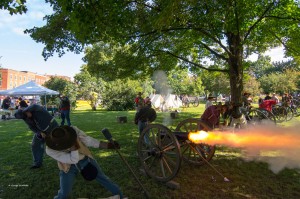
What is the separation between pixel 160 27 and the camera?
6.90m

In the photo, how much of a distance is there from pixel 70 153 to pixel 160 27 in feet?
14.9

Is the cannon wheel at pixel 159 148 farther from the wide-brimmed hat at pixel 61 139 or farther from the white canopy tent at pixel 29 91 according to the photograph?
the white canopy tent at pixel 29 91

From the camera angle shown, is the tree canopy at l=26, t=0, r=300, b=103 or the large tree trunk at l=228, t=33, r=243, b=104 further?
the large tree trunk at l=228, t=33, r=243, b=104

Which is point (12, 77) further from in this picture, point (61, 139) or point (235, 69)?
point (61, 139)

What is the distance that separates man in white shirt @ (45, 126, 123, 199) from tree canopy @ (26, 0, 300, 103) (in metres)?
3.08

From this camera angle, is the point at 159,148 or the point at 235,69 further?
the point at 235,69

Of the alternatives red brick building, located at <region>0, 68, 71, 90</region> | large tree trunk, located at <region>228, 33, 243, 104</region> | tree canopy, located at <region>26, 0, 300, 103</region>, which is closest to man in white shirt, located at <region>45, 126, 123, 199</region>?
tree canopy, located at <region>26, 0, 300, 103</region>

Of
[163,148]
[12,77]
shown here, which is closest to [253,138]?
[163,148]

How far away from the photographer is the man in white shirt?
3408 millimetres

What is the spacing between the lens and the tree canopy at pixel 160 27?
6316mm

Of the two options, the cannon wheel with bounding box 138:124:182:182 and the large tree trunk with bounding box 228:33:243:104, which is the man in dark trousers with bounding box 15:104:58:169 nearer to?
the cannon wheel with bounding box 138:124:182:182

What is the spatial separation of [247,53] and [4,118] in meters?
17.0

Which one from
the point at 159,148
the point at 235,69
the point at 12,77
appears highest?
the point at 12,77

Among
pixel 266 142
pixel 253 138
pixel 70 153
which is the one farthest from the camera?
pixel 253 138
